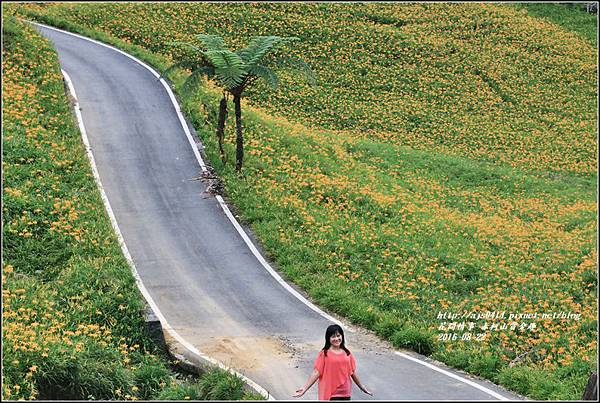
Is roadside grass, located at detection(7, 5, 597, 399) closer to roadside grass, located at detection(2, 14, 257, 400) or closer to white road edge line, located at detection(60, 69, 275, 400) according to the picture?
white road edge line, located at detection(60, 69, 275, 400)

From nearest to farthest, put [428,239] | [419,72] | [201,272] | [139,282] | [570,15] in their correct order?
[139,282] → [201,272] → [428,239] → [419,72] → [570,15]

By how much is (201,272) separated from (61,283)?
3.34 meters

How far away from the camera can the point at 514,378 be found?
11.1 m

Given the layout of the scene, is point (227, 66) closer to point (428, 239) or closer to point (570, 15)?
point (428, 239)

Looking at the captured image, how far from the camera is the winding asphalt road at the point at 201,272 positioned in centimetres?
1135

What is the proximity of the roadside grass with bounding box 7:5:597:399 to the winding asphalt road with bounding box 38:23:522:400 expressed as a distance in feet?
2.21

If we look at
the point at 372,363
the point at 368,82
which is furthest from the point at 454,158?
the point at 372,363

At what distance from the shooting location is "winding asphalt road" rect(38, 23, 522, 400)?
37.2 ft

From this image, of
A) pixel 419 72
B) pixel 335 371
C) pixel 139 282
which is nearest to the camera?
pixel 335 371

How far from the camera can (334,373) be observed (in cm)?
793

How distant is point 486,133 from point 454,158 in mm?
5683

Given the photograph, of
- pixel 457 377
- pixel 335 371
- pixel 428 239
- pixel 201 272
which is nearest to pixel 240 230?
pixel 201 272

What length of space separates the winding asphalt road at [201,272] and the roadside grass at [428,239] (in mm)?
673

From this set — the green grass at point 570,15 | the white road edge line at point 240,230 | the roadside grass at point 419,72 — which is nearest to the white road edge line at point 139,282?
the white road edge line at point 240,230
